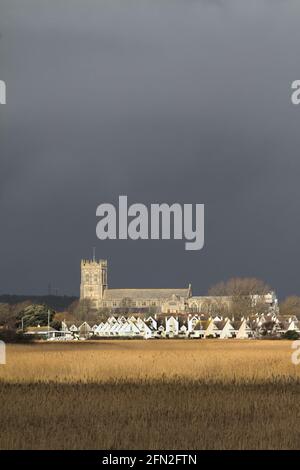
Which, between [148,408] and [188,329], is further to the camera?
[188,329]

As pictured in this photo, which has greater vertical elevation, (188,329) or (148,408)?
(188,329)

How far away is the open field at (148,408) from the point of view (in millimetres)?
20453

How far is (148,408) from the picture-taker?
26.7m

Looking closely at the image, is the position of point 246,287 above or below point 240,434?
above

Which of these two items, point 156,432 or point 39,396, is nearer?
point 156,432

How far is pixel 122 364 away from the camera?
48.7m

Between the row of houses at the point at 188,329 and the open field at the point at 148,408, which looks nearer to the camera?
the open field at the point at 148,408

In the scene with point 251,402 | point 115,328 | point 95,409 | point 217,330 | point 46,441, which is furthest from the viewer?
point 115,328

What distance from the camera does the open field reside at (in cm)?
2045

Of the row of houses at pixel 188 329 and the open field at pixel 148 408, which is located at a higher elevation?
the row of houses at pixel 188 329
